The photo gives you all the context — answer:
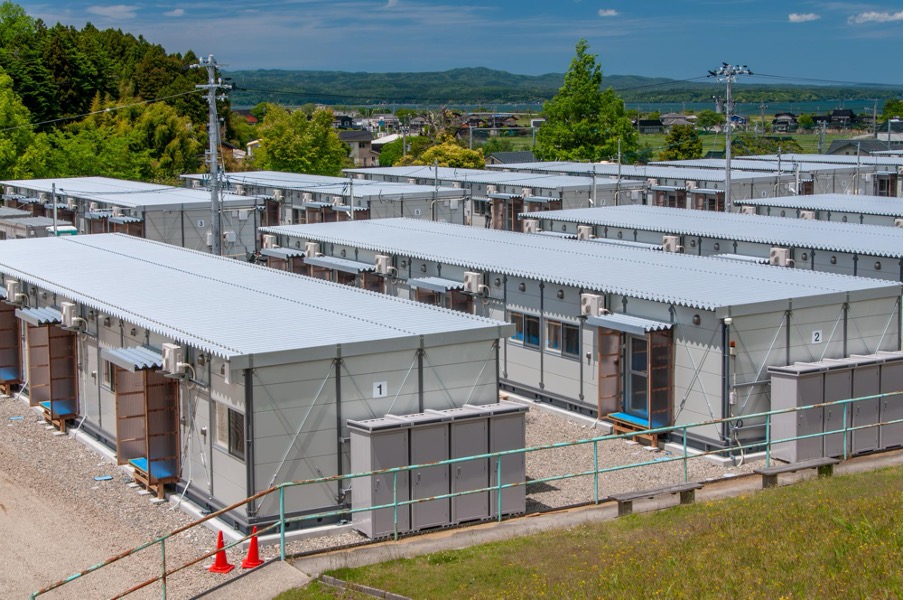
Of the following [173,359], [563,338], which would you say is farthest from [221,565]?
[563,338]

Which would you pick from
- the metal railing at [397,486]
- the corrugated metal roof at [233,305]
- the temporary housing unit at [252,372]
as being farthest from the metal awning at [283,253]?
the metal railing at [397,486]

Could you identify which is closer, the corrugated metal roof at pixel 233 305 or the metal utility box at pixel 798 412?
the corrugated metal roof at pixel 233 305

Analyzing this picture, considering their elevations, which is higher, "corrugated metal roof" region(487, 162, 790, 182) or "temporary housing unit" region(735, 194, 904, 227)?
"corrugated metal roof" region(487, 162, 790, 182)

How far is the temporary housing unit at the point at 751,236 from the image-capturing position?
28.7 m

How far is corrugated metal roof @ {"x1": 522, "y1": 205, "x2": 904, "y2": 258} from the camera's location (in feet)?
96.8

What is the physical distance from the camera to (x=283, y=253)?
34312 mm

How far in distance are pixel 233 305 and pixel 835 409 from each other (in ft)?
34.3

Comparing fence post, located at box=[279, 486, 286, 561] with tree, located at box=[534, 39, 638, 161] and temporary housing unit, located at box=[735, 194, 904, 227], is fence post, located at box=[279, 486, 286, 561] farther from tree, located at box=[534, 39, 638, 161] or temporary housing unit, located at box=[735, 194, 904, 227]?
tree, located at box=[534, 39, 638, 161]

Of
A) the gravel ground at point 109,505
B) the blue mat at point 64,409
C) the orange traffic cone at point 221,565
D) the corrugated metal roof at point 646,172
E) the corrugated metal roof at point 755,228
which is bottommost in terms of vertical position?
the gravel ground at point 109,505

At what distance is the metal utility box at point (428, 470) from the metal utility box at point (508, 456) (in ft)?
2.43

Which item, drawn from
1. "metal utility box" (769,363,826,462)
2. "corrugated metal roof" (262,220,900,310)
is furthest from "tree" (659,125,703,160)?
"metal utility box" (769,363,826,462)

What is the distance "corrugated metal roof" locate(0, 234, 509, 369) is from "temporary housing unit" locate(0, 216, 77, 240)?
9.05 m

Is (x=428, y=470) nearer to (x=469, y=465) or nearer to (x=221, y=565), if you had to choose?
(x=469, y=465)

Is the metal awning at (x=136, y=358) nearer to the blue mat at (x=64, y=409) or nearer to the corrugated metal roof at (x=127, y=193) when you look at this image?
the blue mat at (x=64, y=409)
